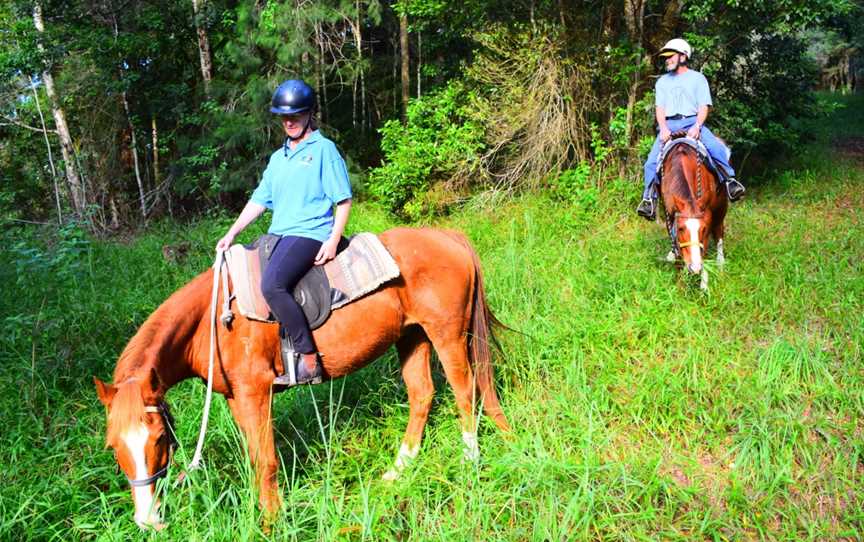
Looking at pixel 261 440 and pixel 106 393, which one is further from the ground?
pixel 106 393

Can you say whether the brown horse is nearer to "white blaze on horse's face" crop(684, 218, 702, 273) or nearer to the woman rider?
the woman rider

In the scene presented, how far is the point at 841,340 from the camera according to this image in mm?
4348

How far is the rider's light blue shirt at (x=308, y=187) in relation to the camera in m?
3.30

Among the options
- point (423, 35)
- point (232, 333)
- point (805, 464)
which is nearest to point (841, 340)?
point (805, 464)

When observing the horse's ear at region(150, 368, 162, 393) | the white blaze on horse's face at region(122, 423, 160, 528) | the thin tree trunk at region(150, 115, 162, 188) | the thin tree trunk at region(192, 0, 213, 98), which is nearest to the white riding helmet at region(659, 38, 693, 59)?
the horse's ear at region(150, 368, 162, 393)

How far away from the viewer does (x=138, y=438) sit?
8.09 ft

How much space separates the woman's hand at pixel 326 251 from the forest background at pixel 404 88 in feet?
20.3

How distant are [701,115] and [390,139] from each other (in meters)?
5.92

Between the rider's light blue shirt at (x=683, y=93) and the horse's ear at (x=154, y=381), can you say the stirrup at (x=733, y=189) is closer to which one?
the rider's light blue shirt at (x=683, y=93)

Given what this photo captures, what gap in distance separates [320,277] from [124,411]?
1.27 metres

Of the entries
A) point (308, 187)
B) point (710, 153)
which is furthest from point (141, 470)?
point (710, 153)

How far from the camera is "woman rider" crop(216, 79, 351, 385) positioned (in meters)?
3.20

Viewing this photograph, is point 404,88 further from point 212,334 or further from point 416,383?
point 212,334

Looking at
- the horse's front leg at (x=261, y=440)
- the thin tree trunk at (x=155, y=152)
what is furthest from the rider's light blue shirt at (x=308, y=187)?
the thin tree trunk at (x=155, y=152)
